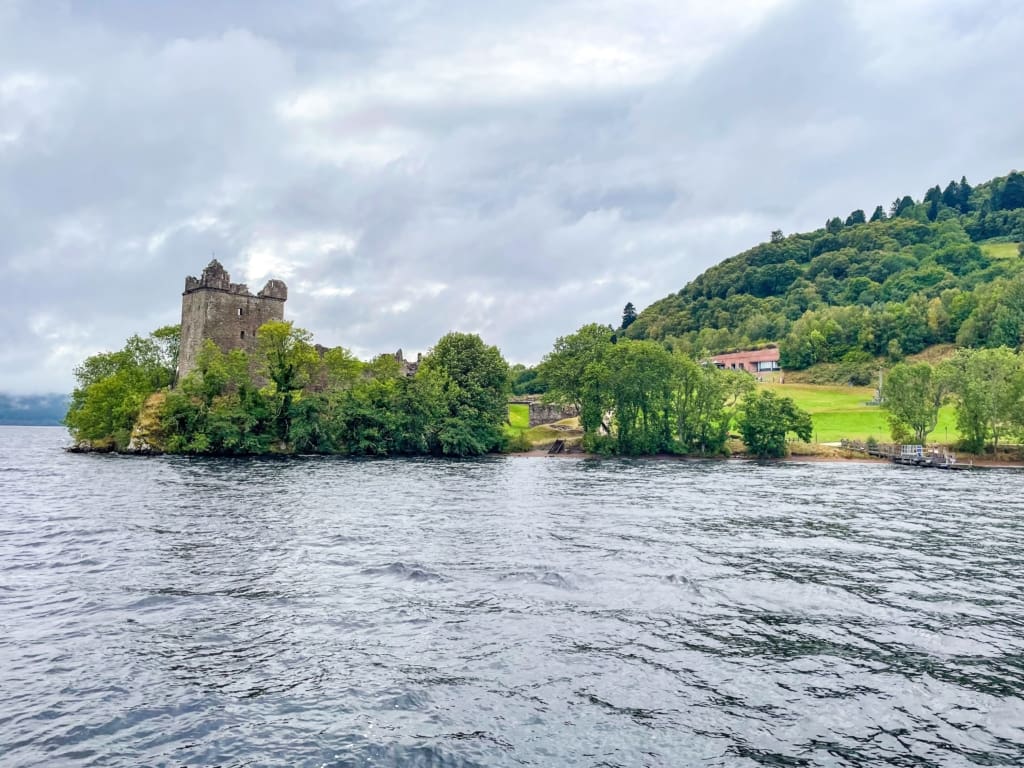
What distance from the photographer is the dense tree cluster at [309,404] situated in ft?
264

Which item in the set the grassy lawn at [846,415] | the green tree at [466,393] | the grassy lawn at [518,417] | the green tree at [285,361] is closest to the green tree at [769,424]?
the grassy lawn at [846,415]

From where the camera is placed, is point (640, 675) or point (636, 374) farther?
point (636, 374)

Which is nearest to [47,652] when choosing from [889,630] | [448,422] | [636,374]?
[889,630]

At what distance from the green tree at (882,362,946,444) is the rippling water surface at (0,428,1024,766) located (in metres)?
56.2

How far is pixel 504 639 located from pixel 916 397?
8598cm

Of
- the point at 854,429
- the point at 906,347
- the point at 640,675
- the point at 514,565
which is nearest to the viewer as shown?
the point at 640,675

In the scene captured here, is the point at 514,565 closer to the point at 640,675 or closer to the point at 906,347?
the point at 640,675

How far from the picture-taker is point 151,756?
1098cm

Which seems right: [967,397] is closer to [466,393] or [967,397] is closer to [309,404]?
[466,393]

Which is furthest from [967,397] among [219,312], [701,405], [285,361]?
[219,312]

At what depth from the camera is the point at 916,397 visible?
8644cm

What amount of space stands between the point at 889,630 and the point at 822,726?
668 cm

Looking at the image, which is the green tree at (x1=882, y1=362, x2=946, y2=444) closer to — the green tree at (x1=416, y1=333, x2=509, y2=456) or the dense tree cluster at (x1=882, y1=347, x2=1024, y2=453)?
the dense tree cluster at (x1=882, y1=347, x2=1024, y2=453)

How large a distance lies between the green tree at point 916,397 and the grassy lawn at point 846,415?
495 centimetres
